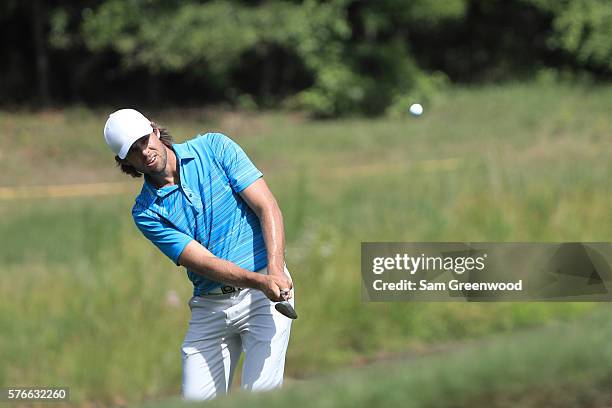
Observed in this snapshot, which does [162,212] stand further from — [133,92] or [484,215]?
[133,92]

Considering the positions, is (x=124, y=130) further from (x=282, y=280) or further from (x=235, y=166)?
(x=282, y=280)

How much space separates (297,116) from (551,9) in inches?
308

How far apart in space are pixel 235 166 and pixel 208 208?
0.27m

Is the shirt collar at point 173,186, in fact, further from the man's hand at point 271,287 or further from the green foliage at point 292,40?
the green foliage at point 292,40

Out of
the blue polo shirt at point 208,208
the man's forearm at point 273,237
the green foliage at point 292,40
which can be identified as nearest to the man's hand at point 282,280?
the man's forearm at point 273,237

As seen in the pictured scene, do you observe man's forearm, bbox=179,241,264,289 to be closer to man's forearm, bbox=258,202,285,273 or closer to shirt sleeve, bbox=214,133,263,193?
man's forearm, bbox=258,202,285,273

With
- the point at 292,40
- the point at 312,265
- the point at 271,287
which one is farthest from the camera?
the point at 292,40

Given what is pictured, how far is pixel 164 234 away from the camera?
18.8 ft

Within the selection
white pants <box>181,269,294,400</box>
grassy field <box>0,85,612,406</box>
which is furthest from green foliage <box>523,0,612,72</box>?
white pants <box>181,269,294,400</box>

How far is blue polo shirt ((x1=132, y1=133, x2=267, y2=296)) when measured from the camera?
18.7 ft

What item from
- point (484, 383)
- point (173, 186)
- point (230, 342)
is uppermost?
point (173, 186)

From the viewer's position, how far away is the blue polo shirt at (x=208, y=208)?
5691mm

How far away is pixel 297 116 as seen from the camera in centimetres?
2806

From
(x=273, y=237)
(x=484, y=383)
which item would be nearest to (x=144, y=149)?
(x=273, y=237)
